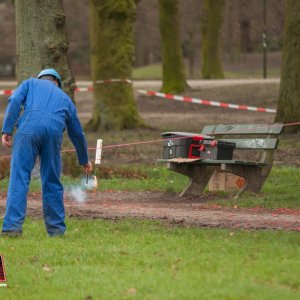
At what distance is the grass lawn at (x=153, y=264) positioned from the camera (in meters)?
6.96

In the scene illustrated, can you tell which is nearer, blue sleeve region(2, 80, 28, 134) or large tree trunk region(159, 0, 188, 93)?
blue sleeve region(2, 80, 28, 134)

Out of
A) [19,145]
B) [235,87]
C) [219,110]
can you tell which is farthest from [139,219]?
[235,87]

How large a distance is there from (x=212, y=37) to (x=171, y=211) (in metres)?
30.9

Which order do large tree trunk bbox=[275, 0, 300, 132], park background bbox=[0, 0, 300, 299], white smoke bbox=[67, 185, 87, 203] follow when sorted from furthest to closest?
large tree trunk bbox=[275, 0, 300, 132] < white smoke bbox=[67, 185, 87, 203] < park background bbox=[0, 0, 300, 299]

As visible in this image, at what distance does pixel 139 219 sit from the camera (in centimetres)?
1091

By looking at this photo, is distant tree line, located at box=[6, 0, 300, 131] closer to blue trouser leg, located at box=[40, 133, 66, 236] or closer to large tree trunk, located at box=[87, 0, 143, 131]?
large tree trunk, located at box=[87, 0, 143, 131]

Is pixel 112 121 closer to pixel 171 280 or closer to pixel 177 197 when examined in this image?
pixel 177 197

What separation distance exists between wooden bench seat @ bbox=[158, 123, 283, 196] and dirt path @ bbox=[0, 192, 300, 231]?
423 millimetres

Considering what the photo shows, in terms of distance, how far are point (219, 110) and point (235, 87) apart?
6987 millimetres

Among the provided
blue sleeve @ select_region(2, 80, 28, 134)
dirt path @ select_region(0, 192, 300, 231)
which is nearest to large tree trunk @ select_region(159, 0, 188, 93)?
dirt path @ select_region(0, 192, 300, 231)

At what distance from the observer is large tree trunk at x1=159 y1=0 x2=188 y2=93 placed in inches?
1305

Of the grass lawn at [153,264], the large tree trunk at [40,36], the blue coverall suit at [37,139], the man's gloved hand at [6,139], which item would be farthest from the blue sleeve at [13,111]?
the large tree trunk at [40,36]

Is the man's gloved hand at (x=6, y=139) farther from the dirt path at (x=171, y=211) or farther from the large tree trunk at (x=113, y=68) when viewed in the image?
the large tree trunk at (x=113, y=68)

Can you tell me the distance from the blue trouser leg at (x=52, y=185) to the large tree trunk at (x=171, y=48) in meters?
23.7
